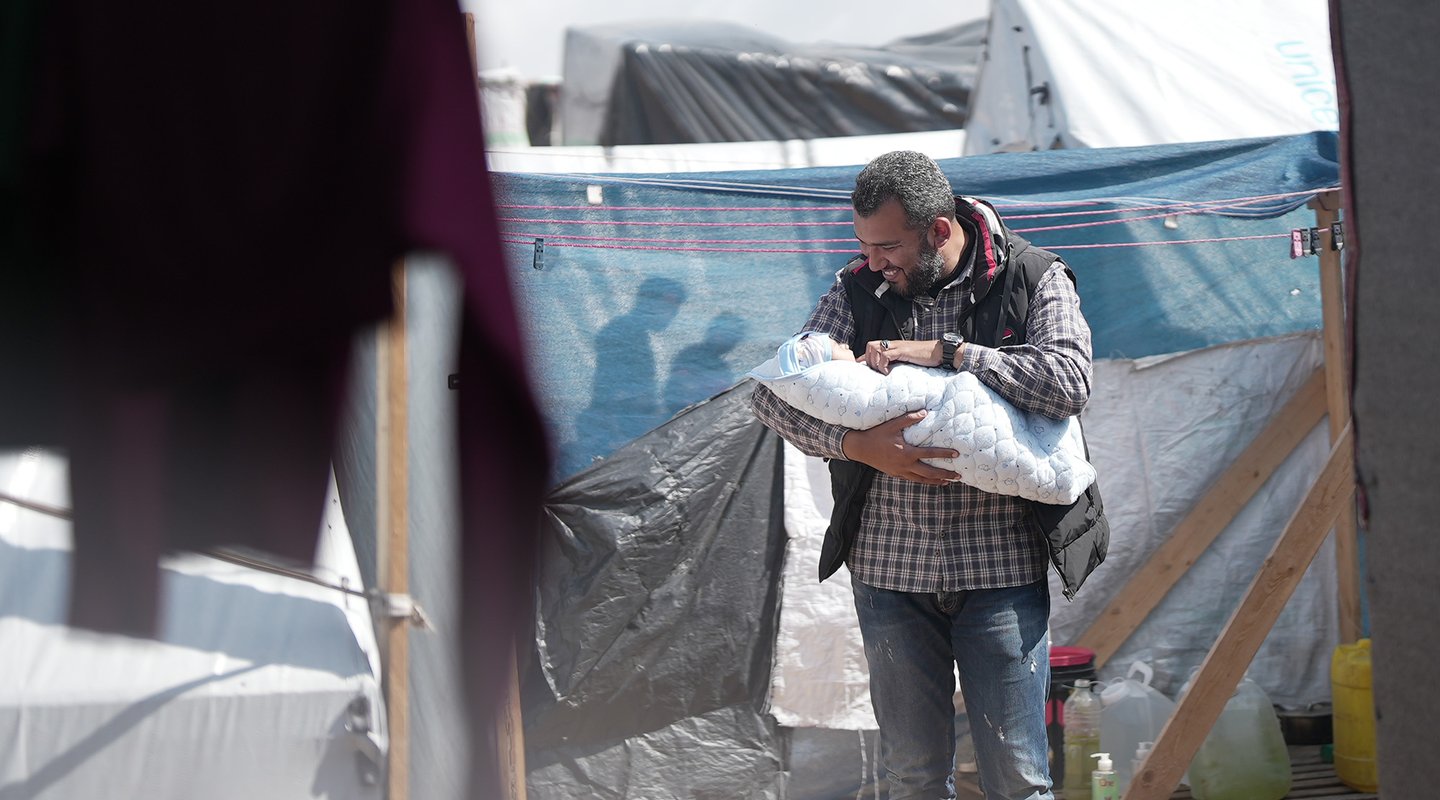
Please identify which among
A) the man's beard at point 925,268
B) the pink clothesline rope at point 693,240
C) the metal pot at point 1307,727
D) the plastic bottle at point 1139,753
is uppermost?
the pink clothesline rope at point 693,240

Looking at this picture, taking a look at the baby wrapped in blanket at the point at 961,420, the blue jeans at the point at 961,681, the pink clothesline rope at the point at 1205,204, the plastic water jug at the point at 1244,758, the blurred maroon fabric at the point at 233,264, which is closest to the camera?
the blurred maroon fabric at the point at 233,264

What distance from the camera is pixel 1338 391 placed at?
479 centimetres

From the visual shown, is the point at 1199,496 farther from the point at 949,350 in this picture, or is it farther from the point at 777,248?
the point at 949,350

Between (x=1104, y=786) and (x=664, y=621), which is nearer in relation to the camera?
(x=1104, y=786)

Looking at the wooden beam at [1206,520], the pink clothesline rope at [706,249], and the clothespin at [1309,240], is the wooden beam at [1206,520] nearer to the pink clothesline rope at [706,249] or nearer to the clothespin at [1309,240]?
the clothespin at [1309,240]

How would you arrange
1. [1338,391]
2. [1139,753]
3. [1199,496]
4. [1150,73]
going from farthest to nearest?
[1150,73] → [1199,496] → [1338,391] → [1139,753]

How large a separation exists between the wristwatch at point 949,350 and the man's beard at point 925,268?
0.16m

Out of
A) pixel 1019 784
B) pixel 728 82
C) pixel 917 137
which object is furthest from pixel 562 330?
pixel 728 82

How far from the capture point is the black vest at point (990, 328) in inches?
104

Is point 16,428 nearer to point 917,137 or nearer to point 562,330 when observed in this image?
point 562,330

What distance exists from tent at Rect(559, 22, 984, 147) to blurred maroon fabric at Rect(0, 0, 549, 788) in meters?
6.88

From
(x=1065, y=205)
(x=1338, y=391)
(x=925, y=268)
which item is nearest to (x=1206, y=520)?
(x=1338, y=391)

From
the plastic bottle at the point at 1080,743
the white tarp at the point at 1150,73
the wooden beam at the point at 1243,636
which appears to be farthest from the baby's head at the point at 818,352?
the white tarp at the point at 1150,73

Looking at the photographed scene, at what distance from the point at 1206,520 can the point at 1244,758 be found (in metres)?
0.91
